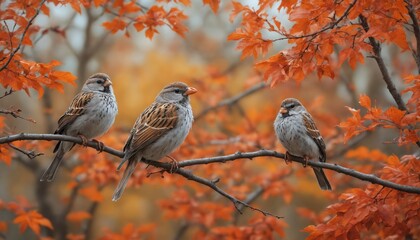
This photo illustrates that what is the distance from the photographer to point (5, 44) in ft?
15.6

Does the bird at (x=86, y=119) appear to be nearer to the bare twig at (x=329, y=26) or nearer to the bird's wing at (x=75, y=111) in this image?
the bird's wing at (x=75, y=111)

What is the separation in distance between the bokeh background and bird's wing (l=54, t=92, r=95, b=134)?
3631mm

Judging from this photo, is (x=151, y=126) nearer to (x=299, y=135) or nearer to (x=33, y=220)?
(x=299, y=135)

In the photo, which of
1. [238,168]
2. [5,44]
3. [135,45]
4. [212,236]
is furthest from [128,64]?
[5,44]

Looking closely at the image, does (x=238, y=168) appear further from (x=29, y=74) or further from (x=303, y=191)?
(x=29, y=74)

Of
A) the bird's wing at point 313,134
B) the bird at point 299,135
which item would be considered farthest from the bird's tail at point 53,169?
the bird's wing at point 313,134

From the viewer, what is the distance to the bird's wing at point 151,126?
554cm

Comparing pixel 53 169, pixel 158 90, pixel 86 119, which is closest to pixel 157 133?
pixel 86 119

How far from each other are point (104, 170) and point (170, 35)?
1006cm

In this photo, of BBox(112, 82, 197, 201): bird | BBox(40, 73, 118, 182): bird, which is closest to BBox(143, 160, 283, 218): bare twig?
BBox(112, 82, 197, 201): bird

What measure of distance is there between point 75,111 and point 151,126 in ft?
3.18

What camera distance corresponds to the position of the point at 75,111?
20.2ft

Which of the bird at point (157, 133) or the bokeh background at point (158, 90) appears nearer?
the bird at point (157, 133)

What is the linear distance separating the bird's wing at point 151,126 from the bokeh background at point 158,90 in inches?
149
